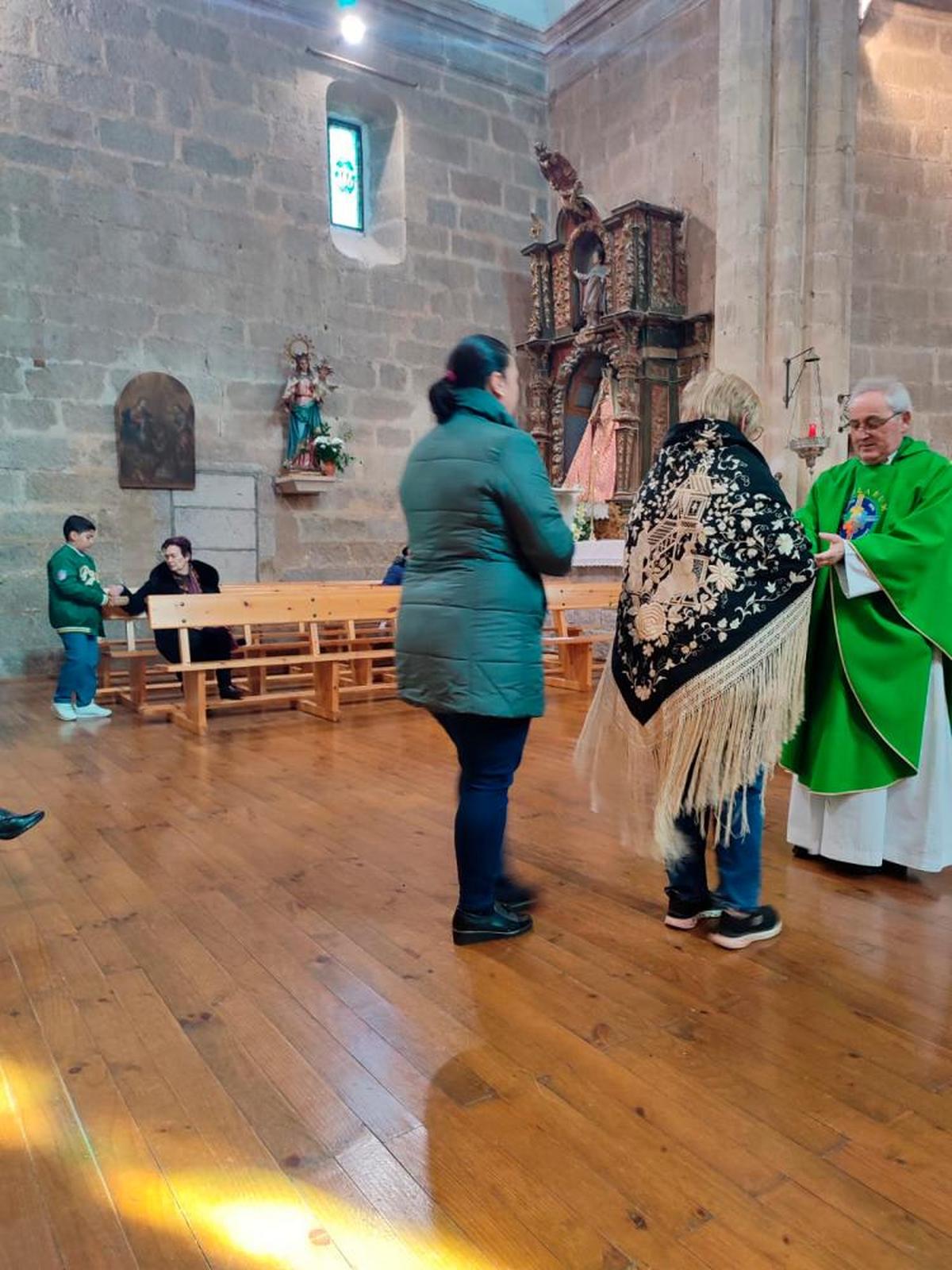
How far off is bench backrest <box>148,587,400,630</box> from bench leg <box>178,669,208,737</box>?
0.31 meters

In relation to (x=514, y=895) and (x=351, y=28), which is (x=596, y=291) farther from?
(x=514, y=895)

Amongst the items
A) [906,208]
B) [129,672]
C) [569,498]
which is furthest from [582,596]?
[906,208]

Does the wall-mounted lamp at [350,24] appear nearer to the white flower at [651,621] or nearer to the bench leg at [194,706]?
the bench leg at [194,706]

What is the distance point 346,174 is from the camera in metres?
10.8

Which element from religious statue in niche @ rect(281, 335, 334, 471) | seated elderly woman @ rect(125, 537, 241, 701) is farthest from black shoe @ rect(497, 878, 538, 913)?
religious statue in niche @ rect(281, 335, 334, 471)

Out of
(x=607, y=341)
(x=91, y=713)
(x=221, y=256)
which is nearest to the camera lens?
(x=91, y=713)

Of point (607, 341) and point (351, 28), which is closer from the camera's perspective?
point (351, 28)

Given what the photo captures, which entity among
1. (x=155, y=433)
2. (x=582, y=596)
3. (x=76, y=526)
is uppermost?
(x=155, y=433)

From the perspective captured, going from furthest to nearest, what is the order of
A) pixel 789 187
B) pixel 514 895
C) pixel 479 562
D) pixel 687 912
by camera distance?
pixel 789 187
pixel 514 895
pixel 687 912
pixel 479 562

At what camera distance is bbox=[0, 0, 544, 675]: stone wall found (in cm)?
836

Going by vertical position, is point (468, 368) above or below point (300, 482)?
below

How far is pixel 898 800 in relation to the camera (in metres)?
3.15

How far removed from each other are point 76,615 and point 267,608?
1.25 metres

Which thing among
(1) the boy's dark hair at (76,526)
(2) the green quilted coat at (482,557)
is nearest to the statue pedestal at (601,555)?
(1) the boy's dark hair at (76,526)
